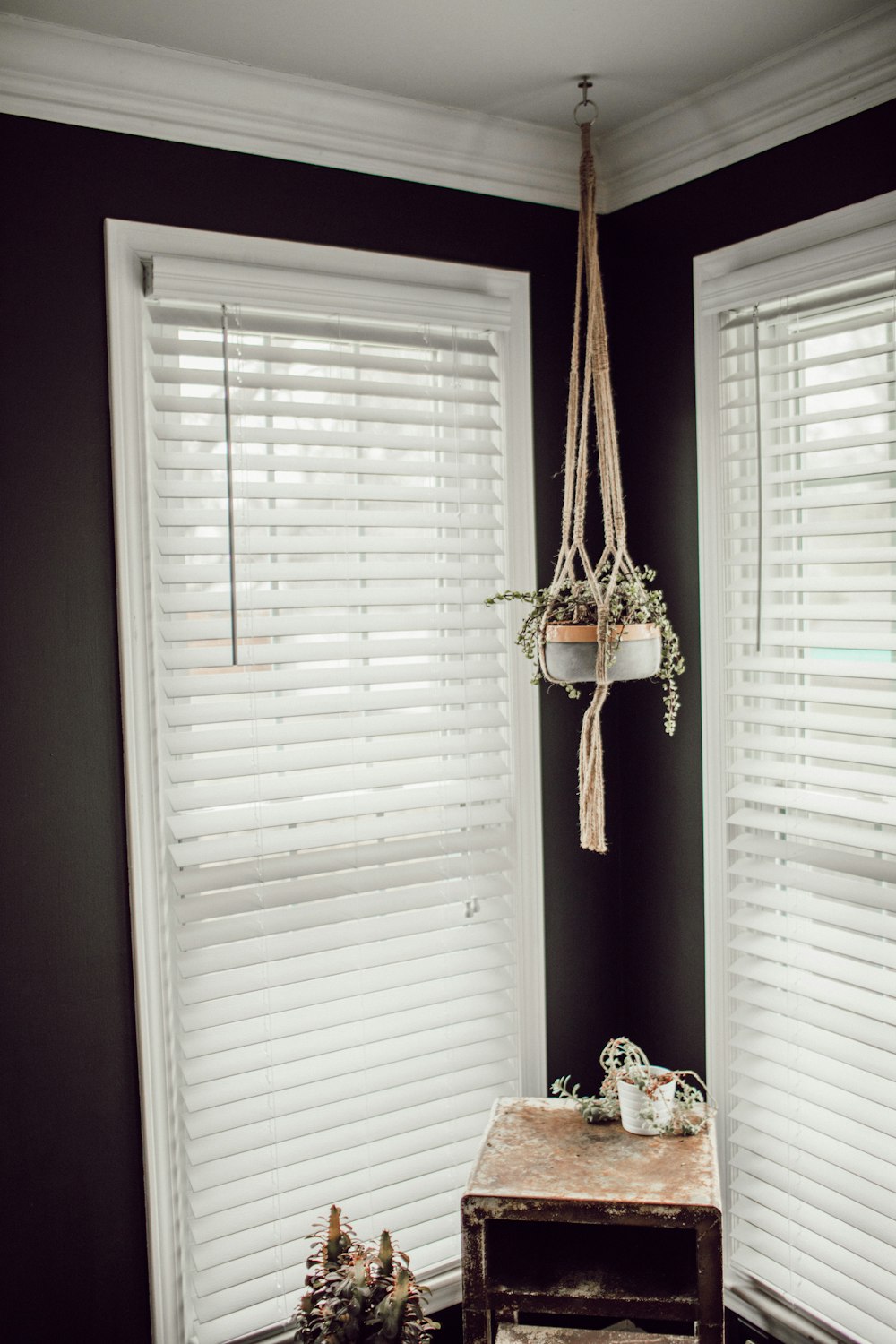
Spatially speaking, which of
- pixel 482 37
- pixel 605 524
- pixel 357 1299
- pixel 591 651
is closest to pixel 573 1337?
pixel 357 1299

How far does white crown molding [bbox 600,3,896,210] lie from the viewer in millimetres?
2016

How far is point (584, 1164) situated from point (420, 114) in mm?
2228

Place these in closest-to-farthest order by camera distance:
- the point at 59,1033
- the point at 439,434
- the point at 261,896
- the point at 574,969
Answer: the point at 59,1033 → the point at 261,896 → the point at 439,434 → the point at 574,969

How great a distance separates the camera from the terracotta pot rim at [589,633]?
1985 millimetres

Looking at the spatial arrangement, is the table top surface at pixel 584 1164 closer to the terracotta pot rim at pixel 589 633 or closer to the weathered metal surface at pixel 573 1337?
the weathered metal surface at pixel 573 1337

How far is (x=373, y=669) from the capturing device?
7.82 ft

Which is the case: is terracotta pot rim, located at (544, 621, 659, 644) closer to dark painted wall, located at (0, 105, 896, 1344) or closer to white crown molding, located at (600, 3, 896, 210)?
dark painted wall, located at (0, 105, 896, 1344)

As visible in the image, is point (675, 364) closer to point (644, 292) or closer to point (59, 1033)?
point (644, 292)

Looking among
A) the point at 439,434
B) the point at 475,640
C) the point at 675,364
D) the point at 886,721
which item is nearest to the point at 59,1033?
the point at 475,640

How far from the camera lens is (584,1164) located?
80.6 inches

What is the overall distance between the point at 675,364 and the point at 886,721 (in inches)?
39.4

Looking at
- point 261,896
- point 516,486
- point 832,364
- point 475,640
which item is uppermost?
point 832,364

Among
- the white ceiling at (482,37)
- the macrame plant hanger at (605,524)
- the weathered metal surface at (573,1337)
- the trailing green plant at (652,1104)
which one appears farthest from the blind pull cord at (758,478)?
the weathered metal surface at (573,1337)

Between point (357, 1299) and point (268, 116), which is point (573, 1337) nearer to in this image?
point (357, 1299)
